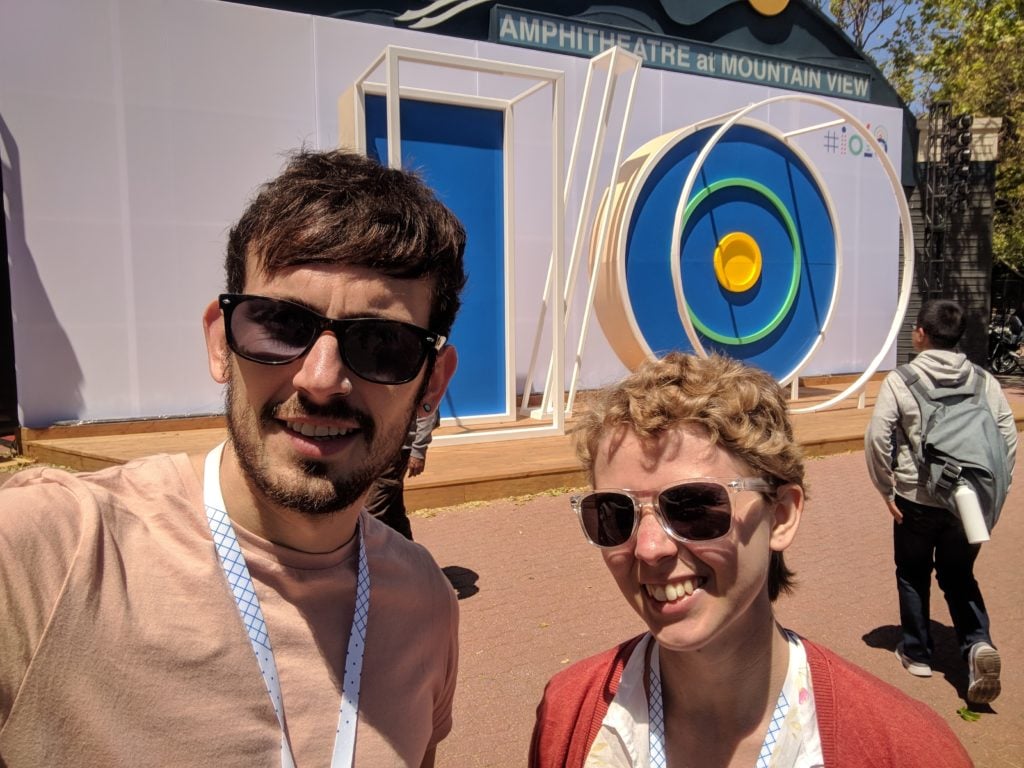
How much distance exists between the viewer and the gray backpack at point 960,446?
3660mm

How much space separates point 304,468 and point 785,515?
0.98 m

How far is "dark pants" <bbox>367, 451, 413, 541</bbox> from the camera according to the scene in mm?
3984

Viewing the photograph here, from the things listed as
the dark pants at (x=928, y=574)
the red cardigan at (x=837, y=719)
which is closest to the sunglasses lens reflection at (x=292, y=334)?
the red cardigan at (x=837, y=719)

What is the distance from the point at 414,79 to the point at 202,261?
352 cm

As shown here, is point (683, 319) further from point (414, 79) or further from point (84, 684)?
point (84, 684)

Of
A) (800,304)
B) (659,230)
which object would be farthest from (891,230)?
(659,230)

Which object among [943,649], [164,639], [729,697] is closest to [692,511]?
[729,697]

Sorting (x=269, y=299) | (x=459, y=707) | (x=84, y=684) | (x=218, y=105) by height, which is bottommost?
(x=459, y=707)

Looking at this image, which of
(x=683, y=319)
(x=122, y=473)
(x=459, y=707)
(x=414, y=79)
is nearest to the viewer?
(x=122, y=473)

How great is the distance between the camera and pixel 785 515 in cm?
166

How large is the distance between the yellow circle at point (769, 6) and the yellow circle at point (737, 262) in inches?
206

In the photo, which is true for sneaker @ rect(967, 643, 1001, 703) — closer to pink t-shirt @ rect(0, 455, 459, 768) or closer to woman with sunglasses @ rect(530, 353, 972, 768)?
woman with sunglasses @ rect(530, 353, 972, 768)

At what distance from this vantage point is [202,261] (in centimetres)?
924

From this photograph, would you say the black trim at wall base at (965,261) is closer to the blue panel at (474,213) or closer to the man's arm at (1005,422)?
the blue panel at (474,213)
